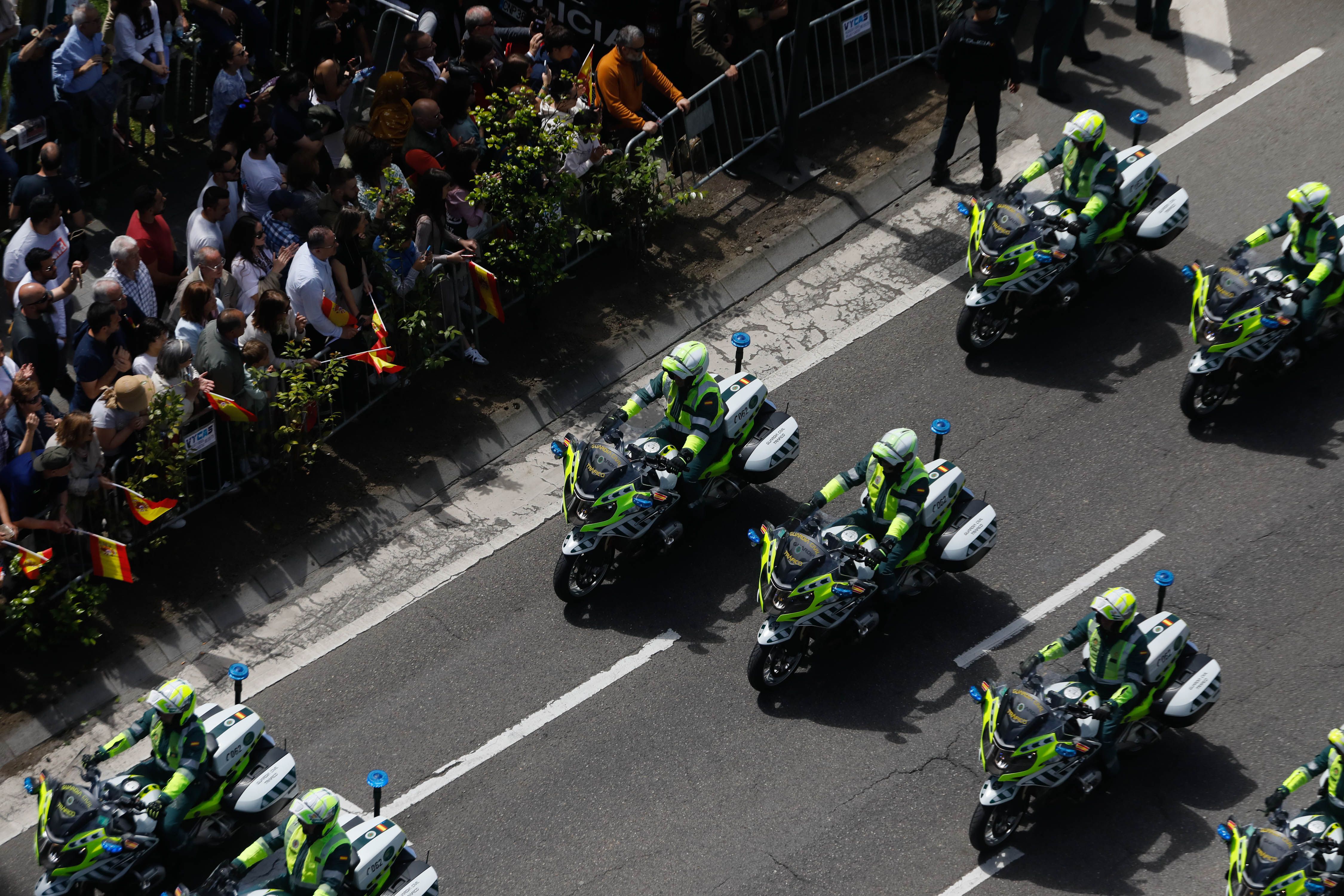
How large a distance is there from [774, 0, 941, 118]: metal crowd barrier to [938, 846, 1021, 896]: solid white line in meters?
8.83

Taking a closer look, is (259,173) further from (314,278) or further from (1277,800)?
(1277,800)

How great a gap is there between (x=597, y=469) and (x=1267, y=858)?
5.70 metres

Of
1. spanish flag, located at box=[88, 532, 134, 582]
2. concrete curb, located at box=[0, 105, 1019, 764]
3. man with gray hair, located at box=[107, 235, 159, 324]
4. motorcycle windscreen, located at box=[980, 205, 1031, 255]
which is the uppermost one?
man with gray hair, located at box=[107, 235, 159, 324]

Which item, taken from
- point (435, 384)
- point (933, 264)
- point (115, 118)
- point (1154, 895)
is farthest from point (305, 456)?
point (1154, 895)

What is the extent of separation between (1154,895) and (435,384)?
7755mm

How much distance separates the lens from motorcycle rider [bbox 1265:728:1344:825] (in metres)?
10.5

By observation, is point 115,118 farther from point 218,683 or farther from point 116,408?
point 218,683

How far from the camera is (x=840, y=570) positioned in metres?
12.2

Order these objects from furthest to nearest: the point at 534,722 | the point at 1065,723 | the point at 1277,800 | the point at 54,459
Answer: the point at 534,722
the point at 54,459
the point at 1065,723
the point at 1277,800

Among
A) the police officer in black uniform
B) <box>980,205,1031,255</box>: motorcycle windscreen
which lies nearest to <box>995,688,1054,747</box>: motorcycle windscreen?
<box>980,205,1031,255</box>: motorcycle windscreen

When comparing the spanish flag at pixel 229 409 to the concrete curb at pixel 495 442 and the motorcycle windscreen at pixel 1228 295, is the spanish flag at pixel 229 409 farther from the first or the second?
the motorcycle windscreen at pixel 1228 295

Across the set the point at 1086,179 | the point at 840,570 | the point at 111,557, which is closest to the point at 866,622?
the point at 840,570

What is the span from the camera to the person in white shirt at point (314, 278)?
1336 centimetres

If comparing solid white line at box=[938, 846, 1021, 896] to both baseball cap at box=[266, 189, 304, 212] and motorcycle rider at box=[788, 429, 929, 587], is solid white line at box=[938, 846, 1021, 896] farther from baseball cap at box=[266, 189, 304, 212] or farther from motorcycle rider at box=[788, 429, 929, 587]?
baseball cap at box=[266, 189, 304, 212]
